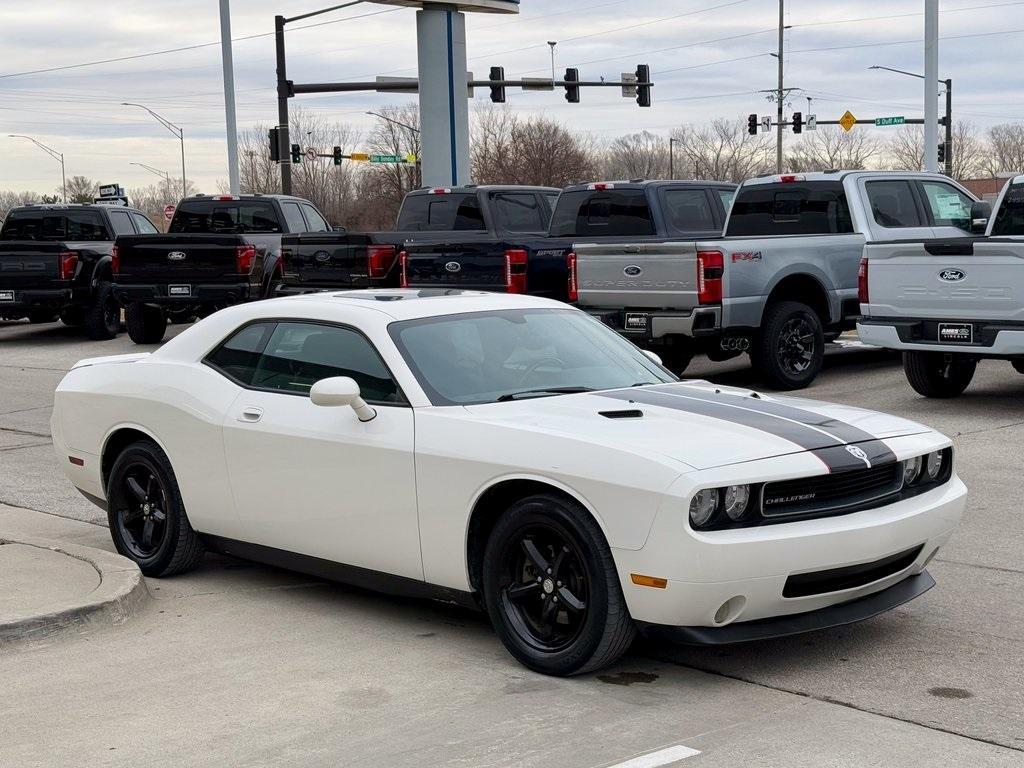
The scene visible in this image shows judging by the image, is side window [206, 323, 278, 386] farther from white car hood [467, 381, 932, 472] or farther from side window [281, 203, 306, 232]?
side window [281, 203, 306, 232]

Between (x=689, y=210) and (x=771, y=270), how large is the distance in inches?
120

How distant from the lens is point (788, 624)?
525cm

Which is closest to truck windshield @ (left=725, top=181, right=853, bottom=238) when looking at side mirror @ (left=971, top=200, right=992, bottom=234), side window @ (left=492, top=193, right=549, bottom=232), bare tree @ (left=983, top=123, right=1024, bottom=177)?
side mirror @ (left=971, top=200, right=992, bottom=234)

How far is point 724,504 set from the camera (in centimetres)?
503

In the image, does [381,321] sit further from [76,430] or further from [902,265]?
[902,265]

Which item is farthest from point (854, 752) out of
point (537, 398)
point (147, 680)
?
point (147, 680)

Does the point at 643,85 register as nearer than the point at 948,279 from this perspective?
No

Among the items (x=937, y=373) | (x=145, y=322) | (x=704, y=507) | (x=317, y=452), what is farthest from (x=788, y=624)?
(x=145, y=322)

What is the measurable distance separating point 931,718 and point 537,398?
211cm

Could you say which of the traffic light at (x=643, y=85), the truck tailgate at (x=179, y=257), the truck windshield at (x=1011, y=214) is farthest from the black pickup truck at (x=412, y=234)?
the traffic light at (x=643, y=85)

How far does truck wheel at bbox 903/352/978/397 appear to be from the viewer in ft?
42.0

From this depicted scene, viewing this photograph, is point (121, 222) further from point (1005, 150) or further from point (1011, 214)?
point (1005, 150)

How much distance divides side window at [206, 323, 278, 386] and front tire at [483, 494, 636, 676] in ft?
6.26

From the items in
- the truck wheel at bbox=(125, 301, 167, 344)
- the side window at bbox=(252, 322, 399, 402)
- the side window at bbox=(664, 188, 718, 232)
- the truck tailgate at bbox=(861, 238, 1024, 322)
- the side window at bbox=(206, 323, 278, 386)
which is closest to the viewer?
the side window at bbox=(252, 322, 399, 402)
